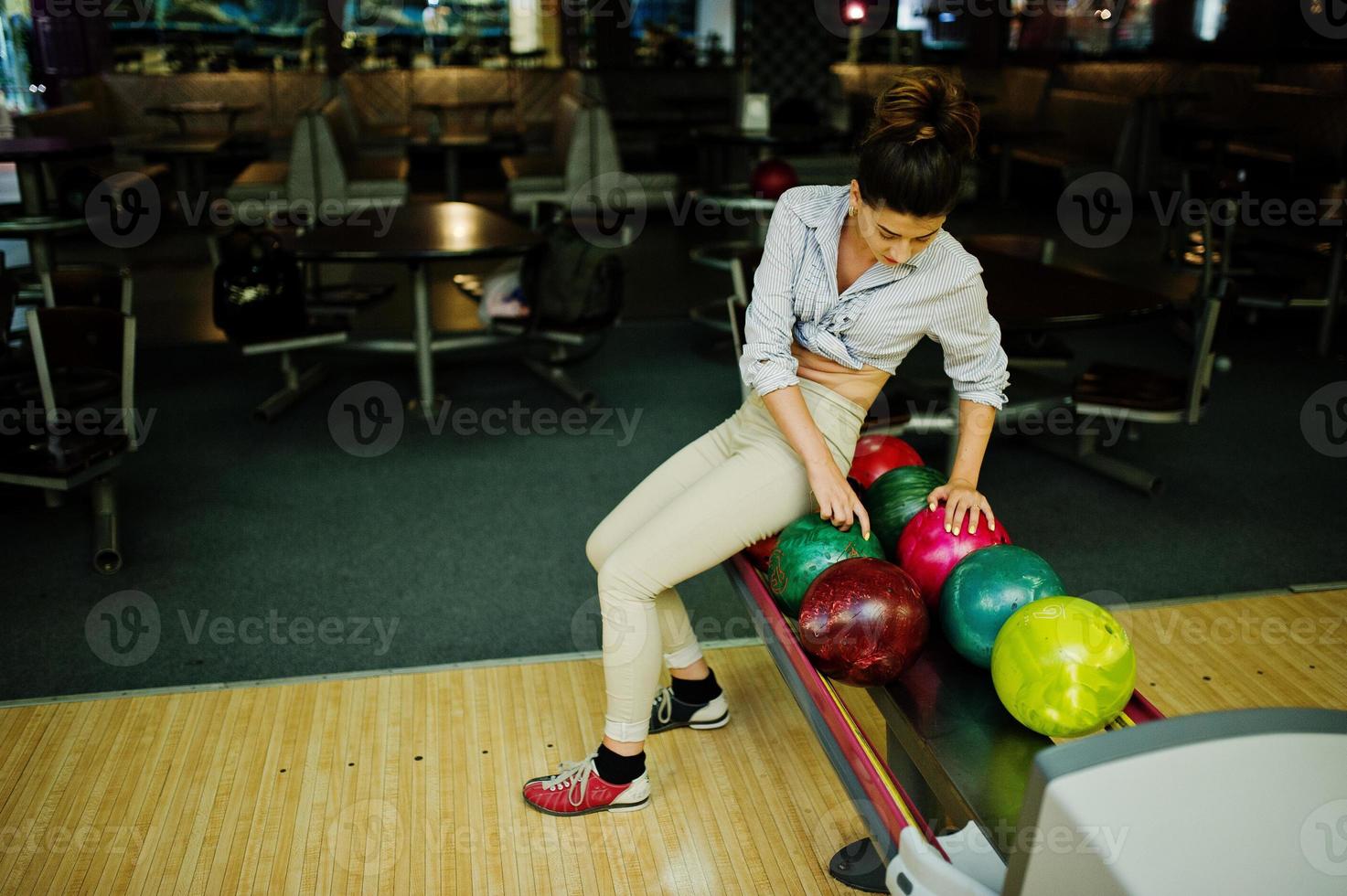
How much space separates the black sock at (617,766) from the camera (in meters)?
1.97

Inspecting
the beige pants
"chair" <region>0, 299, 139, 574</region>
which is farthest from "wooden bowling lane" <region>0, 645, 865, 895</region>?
"chair" <region>0, 299, 139, 574</region>

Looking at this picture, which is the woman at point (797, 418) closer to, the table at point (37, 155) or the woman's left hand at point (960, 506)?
the woman's left hand at point (960, 506)

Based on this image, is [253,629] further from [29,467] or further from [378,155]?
[378,155]

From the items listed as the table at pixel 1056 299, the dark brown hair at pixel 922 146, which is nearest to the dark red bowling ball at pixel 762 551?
the dark brown hair at pixel 922 146

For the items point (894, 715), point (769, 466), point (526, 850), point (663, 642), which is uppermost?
point (769, 466)

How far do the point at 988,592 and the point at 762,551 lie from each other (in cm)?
50

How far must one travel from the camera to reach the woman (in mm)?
1784

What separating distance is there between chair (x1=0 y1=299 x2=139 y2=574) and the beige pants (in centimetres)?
165

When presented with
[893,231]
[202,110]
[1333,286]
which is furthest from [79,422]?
[202,110]

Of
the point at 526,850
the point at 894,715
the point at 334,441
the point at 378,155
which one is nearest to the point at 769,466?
the point at 894,715

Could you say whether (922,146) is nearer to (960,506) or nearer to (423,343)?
(960,506)

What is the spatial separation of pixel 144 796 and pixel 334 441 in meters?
2.06

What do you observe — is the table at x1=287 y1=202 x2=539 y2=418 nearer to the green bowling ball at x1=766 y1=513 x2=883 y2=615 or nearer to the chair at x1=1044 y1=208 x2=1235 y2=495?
the chair at x1=1044 y1=208 x2=1235 y2=495

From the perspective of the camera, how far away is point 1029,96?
10195 millimetres
